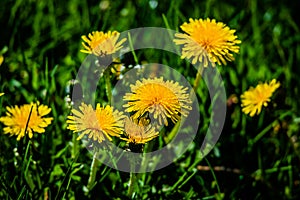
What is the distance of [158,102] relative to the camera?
3.37 ft

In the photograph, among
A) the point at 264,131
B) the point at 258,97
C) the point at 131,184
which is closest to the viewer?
the point at 131,184

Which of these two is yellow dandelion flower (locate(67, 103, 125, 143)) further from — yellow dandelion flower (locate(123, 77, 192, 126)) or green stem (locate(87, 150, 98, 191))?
green stem (locate(87, 150, 98, 191))

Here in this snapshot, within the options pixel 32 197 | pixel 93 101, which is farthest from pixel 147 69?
pixel 32 197

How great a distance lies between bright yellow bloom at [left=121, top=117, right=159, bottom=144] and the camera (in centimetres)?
99

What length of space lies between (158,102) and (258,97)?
0.39 m

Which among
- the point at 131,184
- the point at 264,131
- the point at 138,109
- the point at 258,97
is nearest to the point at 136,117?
the point at 138,109

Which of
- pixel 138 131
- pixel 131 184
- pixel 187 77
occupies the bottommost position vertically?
pixel 131 184

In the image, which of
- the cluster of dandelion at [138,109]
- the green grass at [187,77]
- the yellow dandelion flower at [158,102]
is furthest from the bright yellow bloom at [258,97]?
the yellow dandelion flower at [158,102]

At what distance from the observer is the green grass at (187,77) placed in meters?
1.23

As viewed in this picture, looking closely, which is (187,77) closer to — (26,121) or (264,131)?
(264,131)

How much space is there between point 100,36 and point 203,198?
482 mm

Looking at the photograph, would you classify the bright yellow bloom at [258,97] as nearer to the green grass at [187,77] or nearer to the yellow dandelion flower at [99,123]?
the green grass at [187,77]

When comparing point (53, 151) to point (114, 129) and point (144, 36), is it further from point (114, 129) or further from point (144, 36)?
point (144, 36)

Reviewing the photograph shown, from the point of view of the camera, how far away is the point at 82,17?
1865 mm
